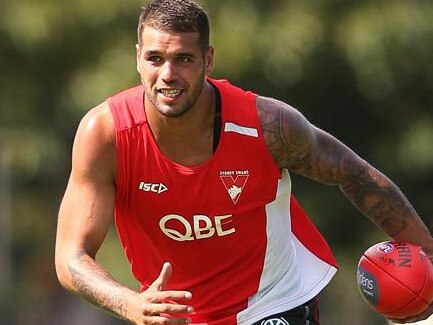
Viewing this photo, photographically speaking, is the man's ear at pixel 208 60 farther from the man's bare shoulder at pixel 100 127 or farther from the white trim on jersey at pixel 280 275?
the white trim on jersey at pixel 280 275

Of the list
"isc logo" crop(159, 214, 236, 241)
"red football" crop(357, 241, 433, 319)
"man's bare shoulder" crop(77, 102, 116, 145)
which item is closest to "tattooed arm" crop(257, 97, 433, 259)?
"red football" crop(357, 241, 433, 319)

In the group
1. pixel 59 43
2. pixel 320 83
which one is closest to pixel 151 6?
pixel 320 83

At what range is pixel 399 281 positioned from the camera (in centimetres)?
777

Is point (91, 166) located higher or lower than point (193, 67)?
lower

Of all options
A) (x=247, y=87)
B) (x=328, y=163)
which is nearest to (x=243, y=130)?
(x=328, y=163)

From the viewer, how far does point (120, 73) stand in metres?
16.7

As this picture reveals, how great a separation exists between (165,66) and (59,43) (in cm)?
1139

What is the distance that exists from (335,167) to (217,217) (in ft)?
2.29

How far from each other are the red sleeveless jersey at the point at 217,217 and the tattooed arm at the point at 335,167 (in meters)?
0.08

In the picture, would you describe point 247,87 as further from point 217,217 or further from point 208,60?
point 217,217

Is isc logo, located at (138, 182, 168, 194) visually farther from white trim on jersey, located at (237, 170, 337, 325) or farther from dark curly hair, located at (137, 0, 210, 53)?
dark curly hair, located at (137, 0, 210, 53)

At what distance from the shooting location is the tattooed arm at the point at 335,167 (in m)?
7.55

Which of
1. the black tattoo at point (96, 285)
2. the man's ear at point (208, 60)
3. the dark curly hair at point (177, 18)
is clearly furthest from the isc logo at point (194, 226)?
the dark curly hair at point (177, 18)

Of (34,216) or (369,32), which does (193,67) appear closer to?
(369,32)
